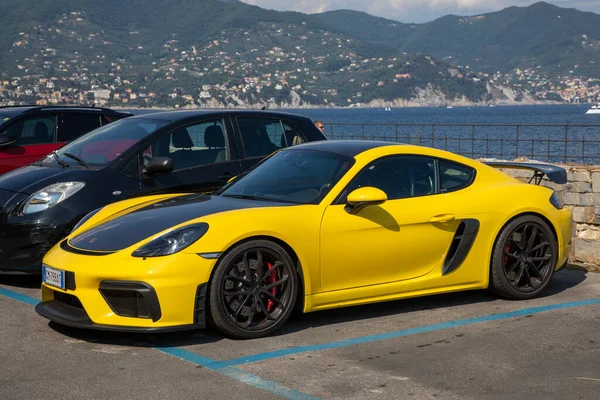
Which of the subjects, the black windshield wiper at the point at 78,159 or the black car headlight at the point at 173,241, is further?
the black windshield wiper at the point at 78,159

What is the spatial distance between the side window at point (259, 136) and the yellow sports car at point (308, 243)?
5.73ft

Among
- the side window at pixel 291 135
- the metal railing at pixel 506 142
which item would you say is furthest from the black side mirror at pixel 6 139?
the metal railing at pixel 506 142

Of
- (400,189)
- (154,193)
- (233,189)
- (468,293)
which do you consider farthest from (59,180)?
(468,293)

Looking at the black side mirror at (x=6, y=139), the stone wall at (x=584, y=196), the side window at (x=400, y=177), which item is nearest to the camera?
the side window at (x=400, y=177)

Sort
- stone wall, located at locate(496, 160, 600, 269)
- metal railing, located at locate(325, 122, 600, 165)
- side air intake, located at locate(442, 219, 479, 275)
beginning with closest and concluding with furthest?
1. side air intake, located at locate(442, 219, 479, 275)
2. stone wall, located at locate(496, 160, 600, 269)
3. metal railing, located at locate(325, 122, 600, 165)

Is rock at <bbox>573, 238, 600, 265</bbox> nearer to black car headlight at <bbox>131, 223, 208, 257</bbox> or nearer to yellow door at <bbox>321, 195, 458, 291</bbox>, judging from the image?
yellow door at <bbox>321, 195, 458, 291</bbox>

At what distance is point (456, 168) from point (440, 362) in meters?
2.27

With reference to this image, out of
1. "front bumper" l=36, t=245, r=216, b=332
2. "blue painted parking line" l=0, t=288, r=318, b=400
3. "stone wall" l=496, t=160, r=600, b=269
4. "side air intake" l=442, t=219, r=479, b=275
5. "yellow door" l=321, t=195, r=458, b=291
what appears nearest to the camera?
"blue painted parking line" l=0, t=288, r=318, b=400

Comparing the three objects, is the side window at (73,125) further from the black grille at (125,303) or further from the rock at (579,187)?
the rock at (579,187)

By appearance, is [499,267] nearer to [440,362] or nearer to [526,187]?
[526,187]

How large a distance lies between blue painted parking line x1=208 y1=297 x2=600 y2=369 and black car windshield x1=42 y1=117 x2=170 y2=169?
357cm

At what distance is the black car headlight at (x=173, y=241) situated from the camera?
5949mm

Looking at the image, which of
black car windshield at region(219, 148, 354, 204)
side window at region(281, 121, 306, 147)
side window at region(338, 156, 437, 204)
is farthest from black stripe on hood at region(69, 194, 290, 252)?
side window at region(281, 121, 306, 147)

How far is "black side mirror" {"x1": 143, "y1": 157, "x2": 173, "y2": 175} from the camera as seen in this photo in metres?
8.42
